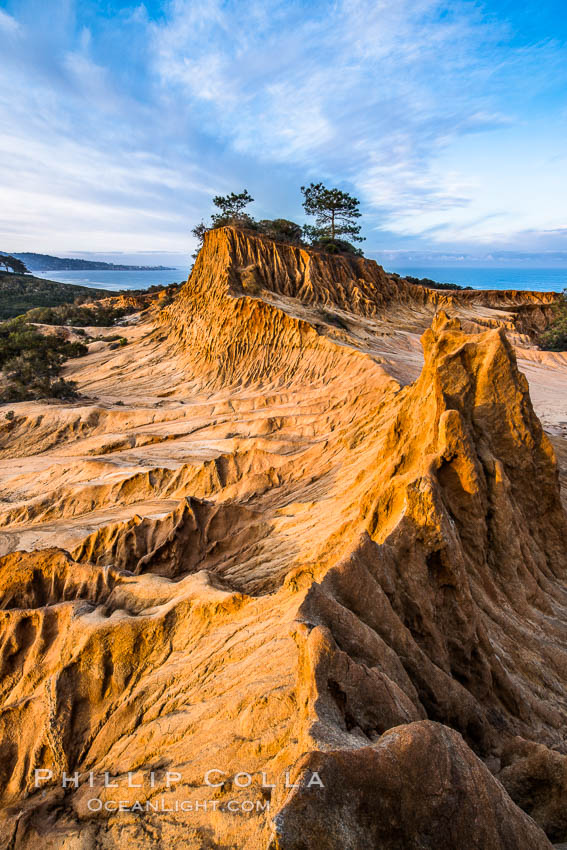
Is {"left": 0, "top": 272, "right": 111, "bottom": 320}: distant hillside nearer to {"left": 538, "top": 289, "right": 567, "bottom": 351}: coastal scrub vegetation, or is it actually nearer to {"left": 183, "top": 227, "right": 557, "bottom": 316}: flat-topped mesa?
{"left": 183, "top": 227, "right": 557, "bottom": 316}: flat-topped mesa

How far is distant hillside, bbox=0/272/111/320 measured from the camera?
6355 cm

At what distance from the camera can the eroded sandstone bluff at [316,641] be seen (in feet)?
8.35

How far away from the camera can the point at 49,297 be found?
73.5 m

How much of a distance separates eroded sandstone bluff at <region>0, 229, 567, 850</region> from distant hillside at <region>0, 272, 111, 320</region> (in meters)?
61.9

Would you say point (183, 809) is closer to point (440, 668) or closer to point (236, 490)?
point (440, 668)

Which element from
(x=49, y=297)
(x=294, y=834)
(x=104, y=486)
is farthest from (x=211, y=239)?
(x=49, y=297)

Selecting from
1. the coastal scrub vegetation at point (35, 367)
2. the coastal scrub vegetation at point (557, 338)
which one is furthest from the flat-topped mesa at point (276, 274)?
the coastal scrub vegetation at point (557, 338)

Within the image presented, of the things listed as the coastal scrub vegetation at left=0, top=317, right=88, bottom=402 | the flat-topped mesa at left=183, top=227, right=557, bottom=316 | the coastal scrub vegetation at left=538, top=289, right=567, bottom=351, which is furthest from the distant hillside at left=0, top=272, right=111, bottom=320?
the coastal scrub vegetation at left=538, top=289, right=567, bottom=351

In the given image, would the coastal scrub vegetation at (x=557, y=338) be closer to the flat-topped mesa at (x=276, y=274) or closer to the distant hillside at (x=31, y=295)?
the flat-topped mesa at (x=276, y=274)

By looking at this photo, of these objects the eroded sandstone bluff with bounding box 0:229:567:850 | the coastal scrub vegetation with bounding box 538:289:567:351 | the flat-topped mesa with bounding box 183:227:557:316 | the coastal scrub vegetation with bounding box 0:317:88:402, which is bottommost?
the coastal scrub vegetation with bounding box 0:317:88:402

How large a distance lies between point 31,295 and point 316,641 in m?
88.0

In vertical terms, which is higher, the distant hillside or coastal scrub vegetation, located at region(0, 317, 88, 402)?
the distant hillside

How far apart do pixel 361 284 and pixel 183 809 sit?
34.4 meters

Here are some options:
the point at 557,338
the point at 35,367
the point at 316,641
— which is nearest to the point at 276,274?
the point at 35,367
